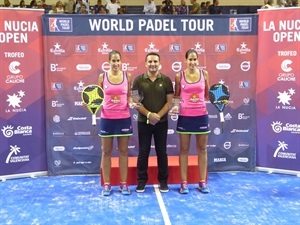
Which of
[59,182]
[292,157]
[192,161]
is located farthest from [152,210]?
[292,157]

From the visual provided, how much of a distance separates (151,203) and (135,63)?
6.85 feet

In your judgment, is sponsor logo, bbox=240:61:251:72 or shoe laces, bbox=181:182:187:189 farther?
sponsor logo, bbox=240:61:251:72

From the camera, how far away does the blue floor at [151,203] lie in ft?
13.4

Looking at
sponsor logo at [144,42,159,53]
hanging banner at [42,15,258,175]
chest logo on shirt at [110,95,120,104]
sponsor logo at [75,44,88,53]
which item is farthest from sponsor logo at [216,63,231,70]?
sponsor logo at [75,44,88,53]

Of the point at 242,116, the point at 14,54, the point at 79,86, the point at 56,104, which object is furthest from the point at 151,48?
the point at 14,54

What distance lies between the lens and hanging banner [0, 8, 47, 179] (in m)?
5.35

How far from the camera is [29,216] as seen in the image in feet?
13.8

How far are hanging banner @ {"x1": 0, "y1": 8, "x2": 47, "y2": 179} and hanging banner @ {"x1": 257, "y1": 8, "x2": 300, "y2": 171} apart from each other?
3145 millimetres

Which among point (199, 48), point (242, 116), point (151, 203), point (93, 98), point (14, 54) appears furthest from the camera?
point (242, 116)

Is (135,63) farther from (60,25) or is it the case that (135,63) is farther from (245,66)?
(245,66)

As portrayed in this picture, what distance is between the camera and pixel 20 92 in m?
5.46

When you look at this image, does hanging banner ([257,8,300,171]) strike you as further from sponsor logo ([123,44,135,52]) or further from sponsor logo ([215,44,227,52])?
sponsor logo ([123,44,135,52])

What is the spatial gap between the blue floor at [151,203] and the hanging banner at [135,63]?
50 cm

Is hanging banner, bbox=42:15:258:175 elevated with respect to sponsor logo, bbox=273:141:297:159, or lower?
elevated
